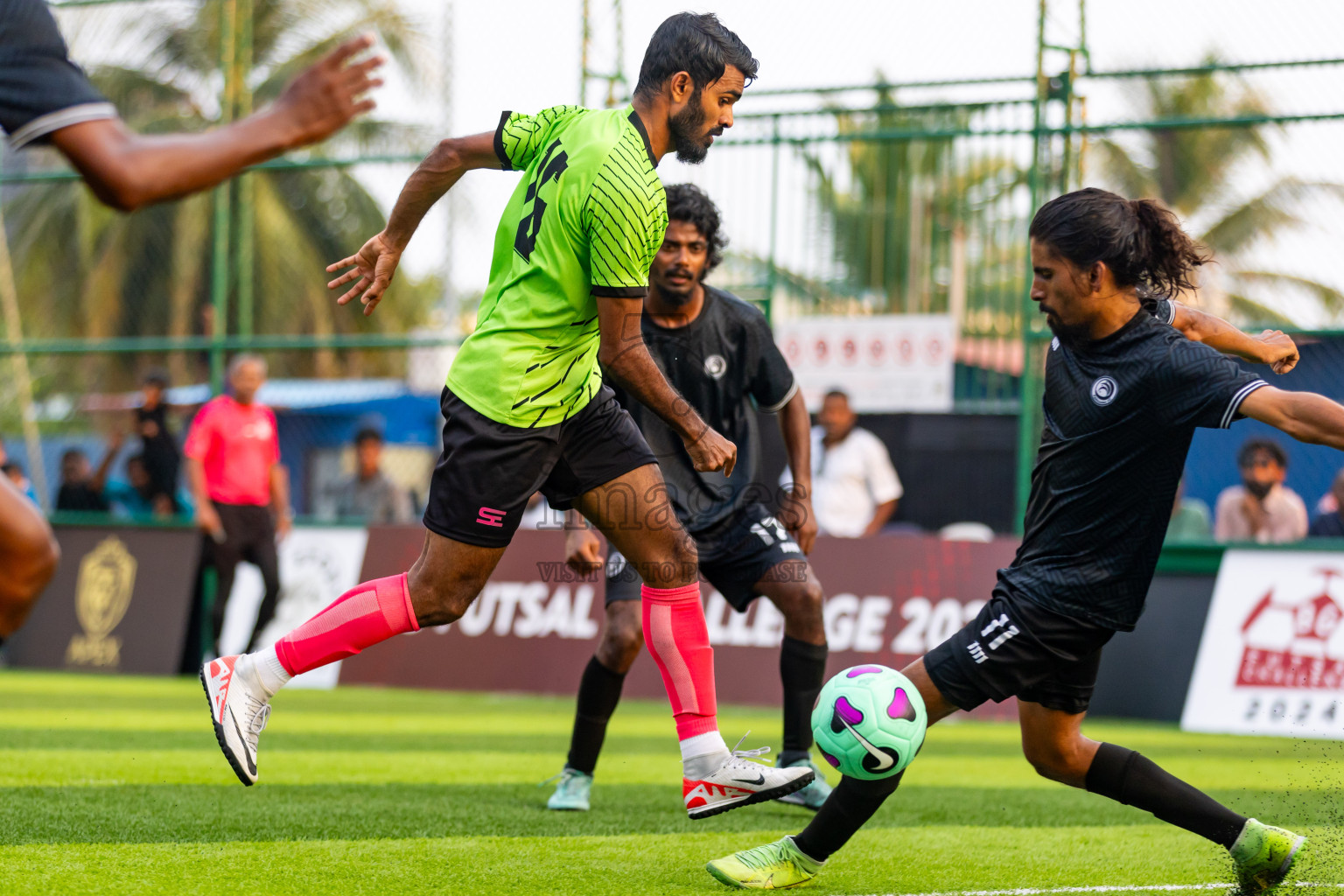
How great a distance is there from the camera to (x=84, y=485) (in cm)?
1352

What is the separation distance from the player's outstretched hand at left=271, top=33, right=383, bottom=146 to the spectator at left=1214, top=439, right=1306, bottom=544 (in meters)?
8.00

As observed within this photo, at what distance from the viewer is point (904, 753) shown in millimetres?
3693

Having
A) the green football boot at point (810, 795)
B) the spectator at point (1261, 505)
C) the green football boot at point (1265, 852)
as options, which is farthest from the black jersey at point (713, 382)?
the spectator at point (1261, 505)

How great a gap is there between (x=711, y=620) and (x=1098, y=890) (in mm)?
6250

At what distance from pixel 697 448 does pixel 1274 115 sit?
7.17 m

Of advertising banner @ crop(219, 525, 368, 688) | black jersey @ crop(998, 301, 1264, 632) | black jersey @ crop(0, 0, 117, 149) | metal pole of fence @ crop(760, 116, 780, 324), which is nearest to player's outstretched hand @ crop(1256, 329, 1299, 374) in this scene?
black jersey @ crop(998, 301, 1264, 632)

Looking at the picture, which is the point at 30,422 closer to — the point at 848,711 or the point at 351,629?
the point at 351,629

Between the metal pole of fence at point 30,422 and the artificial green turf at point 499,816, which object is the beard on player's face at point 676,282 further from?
the metal pole of fence at point 30,422

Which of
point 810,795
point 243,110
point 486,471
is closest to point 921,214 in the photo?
point 243,110

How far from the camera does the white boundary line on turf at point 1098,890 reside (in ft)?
12.7

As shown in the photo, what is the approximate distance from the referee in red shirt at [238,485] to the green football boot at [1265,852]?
8621 mm

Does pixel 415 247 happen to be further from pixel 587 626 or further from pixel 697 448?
pixel 697 448

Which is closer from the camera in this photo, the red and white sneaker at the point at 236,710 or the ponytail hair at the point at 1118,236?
the ponytail hair at the point at 1118,236

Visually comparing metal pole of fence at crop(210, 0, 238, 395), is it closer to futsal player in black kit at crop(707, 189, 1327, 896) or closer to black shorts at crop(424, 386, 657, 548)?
black shorts at crop(424, 386, 657, 548)
